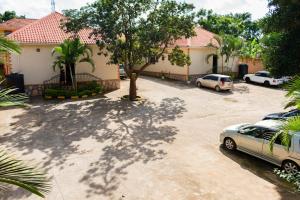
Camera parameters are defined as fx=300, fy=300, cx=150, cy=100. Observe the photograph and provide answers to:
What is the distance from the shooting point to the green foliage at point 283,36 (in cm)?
1305

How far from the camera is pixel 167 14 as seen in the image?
20641 mm

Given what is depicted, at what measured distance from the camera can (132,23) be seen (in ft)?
68.6

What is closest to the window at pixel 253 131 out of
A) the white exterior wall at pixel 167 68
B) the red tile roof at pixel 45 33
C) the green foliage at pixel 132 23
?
the green foliage at pixel 132 23

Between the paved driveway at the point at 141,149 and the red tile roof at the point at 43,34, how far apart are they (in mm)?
5223

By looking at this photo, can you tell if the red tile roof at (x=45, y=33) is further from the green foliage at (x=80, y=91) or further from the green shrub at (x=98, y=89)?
the green shrub at (x=98, y=89)

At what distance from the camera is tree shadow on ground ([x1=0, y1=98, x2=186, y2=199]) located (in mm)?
11266

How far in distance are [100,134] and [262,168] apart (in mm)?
7782

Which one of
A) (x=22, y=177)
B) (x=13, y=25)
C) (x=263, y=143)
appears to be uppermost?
(x=13, y=25)

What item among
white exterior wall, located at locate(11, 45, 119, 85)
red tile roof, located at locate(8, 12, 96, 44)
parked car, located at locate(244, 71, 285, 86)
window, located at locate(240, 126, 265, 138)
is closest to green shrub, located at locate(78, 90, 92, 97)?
white exterior wall, located at locate(11, 45, 119, 85)

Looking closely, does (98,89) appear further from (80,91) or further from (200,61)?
(200,61)

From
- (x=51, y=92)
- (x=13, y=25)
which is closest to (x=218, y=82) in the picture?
(x=51, y=92)

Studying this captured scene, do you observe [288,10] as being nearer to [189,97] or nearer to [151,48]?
[151,48]

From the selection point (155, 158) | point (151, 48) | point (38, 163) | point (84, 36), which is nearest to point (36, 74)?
point (84, 36)

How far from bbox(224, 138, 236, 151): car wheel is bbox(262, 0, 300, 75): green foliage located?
4.22 metres
